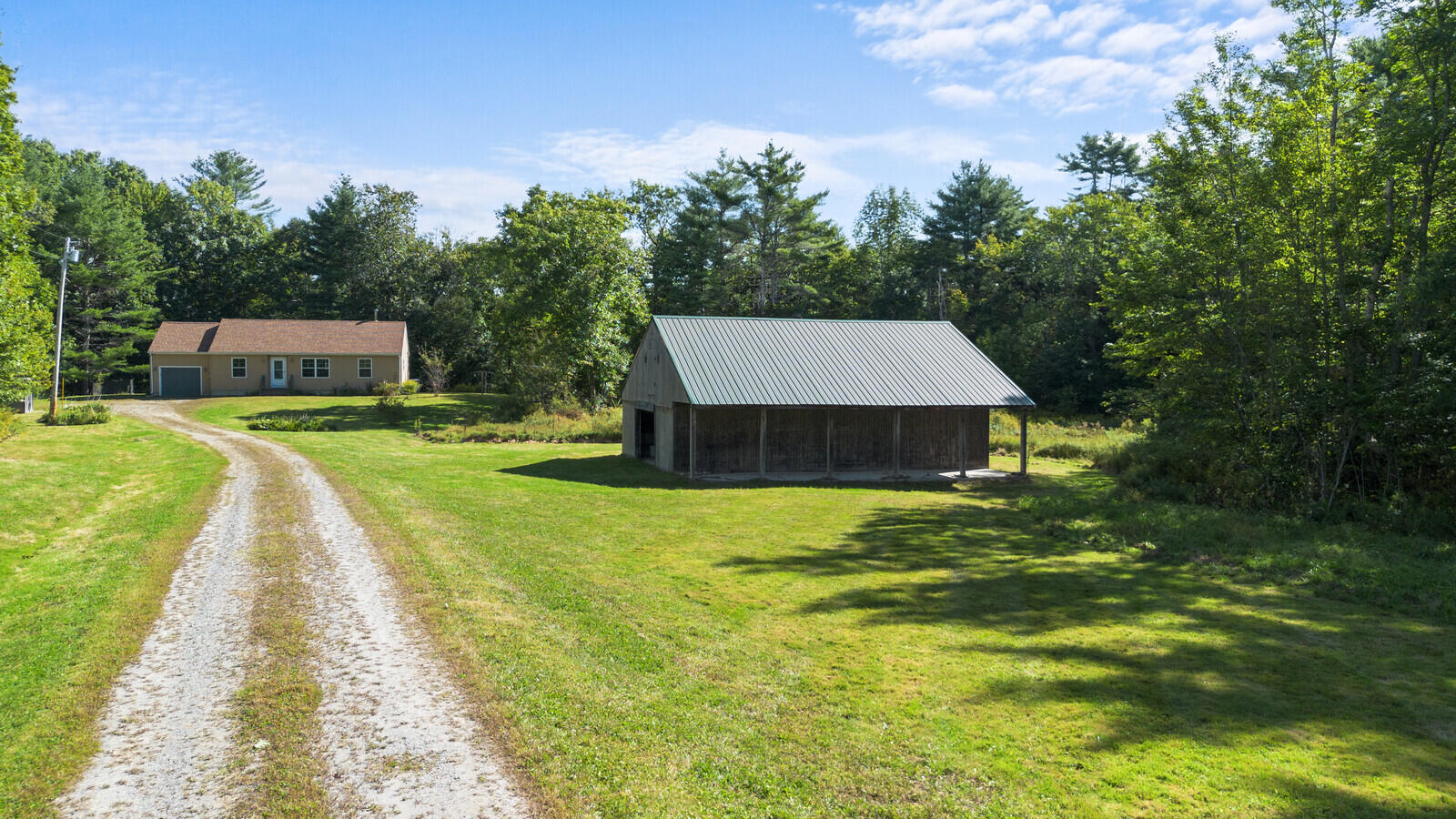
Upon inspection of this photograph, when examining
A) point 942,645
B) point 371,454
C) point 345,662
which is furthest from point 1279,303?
point 371,454

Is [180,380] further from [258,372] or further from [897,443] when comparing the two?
[897,443]

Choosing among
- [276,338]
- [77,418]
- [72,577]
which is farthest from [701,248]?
[72,577]

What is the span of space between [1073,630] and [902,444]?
15.5 meters

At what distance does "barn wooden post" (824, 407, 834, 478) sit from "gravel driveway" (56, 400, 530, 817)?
14.4 meters

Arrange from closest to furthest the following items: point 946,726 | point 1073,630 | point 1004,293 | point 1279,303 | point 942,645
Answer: point 946,726 < point 942,645 < point 1073,630 < point 1279,303 < point 1004,293

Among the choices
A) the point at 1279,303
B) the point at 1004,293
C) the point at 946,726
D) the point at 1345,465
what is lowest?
the point at 946,726

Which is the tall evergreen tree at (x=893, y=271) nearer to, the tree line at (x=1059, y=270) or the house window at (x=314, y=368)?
the tree line at (x=1059, y=270)

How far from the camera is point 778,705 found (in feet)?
24.9

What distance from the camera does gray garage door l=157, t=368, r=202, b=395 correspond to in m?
48.2

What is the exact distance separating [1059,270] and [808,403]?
37.1m

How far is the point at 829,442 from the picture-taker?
23766mm

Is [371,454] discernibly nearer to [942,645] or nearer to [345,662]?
[345,662]

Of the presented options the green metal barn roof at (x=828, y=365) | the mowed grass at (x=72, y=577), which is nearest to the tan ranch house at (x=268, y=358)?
the mowed grass at (x=72, y=577)

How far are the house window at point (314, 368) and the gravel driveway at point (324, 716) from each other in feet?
137
